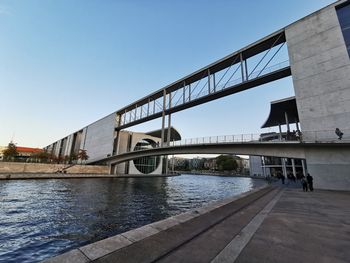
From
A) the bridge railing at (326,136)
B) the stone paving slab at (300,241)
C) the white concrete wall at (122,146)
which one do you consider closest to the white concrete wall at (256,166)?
the white concrete wall at (122,146)

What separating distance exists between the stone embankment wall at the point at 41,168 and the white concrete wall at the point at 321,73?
43602 mm

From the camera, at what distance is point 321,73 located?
16.3 metres

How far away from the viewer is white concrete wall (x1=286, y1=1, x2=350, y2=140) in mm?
14914

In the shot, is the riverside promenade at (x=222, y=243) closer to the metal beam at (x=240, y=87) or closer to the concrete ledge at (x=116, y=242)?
the concrete ledge at (x=116, y=242)

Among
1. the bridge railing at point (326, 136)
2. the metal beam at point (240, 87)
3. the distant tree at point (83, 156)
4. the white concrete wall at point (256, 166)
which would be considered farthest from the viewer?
the white concrete wall at point (256, 166)

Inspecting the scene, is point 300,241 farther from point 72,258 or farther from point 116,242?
point 72,258

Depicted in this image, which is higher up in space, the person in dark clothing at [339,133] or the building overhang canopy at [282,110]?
the building overhang canopy at [282,110]

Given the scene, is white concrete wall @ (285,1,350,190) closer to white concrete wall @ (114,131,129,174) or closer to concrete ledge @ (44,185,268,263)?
concrete ledge @ (44,185,268,263)

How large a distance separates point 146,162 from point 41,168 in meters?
30.1

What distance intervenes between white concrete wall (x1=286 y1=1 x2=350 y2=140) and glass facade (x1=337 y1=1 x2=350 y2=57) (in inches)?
13.2

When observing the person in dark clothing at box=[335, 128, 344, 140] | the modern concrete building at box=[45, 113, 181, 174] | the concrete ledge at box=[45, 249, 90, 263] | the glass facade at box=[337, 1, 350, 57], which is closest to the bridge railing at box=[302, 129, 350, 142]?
the person in dark clothing at box=[335, 128, 344, 140]

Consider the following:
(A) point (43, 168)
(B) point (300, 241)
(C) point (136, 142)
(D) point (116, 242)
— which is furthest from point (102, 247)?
(C) point (136, 142)

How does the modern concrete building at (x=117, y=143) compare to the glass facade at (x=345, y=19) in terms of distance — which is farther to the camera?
the modern concrete building at (x=117, y=143)

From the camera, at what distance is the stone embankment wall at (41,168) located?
29316 mm
